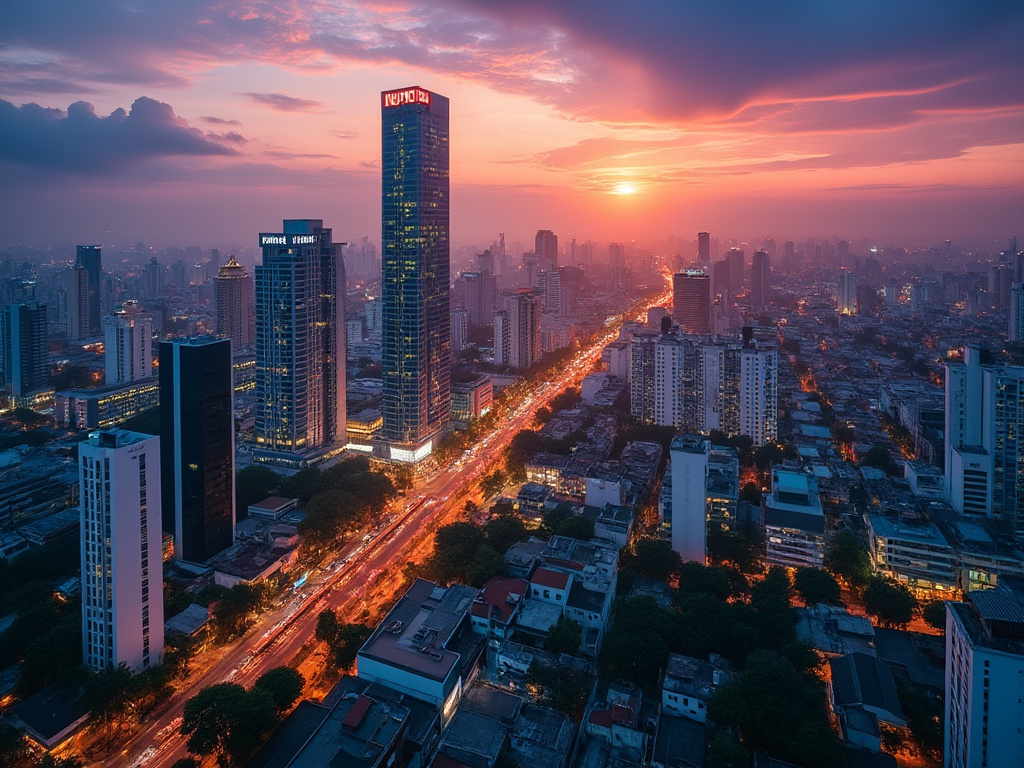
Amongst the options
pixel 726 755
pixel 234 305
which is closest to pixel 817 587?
pixel 726 755

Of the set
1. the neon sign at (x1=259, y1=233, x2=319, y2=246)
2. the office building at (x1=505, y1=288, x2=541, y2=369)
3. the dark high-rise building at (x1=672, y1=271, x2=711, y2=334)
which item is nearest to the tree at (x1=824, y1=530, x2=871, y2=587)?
the neon sign at (x1=259, y1=233, x2=319, y2=246)

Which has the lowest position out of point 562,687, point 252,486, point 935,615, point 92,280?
point 562,687

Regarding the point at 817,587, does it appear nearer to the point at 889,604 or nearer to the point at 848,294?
the point at 889,604

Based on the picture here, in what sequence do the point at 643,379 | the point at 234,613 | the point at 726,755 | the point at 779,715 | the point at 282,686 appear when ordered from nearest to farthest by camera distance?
the point at 726,755 < the point at 779,715 < the point at 282,686 < the point at 234,613 < the point at 643,379

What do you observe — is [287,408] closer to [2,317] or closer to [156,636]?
[156,636]

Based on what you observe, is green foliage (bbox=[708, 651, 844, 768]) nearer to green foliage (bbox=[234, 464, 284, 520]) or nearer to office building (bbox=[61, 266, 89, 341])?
green foliage (bbox=[234, 464, 284, 520])

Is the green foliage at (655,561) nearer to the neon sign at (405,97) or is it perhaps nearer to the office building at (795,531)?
the office building at (795,531)
